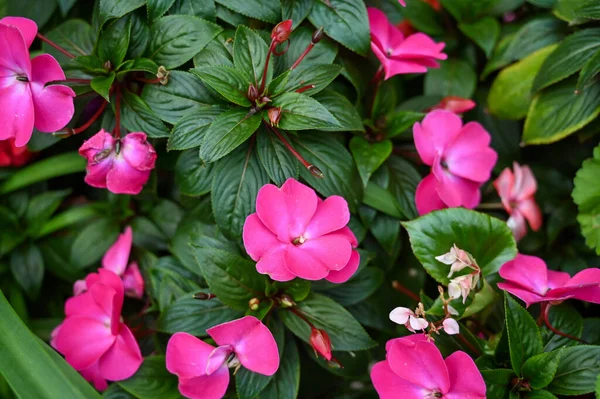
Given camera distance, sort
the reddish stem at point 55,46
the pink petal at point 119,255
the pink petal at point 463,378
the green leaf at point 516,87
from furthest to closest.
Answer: the green leaf at point 516,87
the pink petal at point 119,255
the reddish stem at point 55,46
the pink petal at point 463,378

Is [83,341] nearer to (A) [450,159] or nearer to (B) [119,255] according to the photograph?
(B) [119,255]

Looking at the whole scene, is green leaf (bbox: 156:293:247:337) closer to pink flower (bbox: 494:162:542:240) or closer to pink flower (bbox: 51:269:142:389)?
pink flower (bbox: 51:269:142:389)

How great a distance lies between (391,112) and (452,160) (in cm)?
16

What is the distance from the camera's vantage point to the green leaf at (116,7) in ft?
3.43

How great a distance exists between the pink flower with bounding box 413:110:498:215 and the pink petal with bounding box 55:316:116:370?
0.64 m

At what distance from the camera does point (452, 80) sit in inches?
53.4

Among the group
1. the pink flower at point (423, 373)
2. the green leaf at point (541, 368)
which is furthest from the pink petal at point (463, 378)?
the green leaf at point (541, 368)

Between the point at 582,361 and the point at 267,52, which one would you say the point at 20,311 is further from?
the point at 582,361

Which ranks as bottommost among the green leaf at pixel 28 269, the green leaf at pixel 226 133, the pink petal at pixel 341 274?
the green leaf at pixel 28 269

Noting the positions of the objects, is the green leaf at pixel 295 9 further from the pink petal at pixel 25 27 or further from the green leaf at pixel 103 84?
the pink petal at pixel 25 27

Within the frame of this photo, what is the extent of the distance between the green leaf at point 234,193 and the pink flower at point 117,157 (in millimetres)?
129

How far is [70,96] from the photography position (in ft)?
3.26

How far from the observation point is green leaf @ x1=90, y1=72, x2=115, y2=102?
1.00 meters

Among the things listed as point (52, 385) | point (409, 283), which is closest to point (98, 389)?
point (52, 385)
